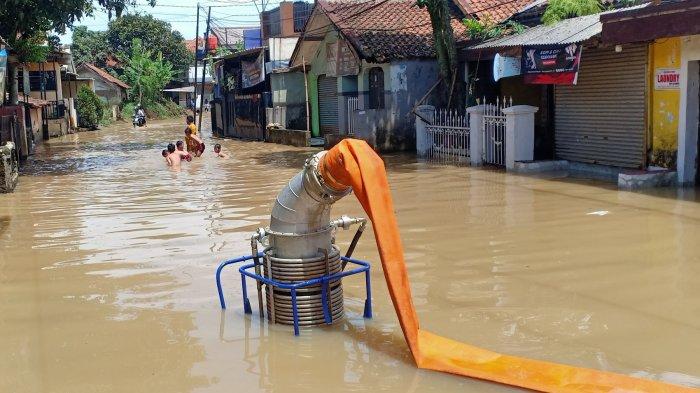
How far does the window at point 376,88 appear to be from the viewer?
23.3 meters

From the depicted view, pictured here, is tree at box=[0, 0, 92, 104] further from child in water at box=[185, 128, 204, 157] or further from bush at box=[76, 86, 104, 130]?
bush at box=[76, 86, 104, 130]

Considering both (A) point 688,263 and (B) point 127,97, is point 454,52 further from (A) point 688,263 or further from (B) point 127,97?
(B) point 127,97

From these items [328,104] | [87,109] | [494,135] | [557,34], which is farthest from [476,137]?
[87,109]

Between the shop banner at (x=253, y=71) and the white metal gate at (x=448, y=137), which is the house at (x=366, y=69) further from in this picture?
the shop banner at (x=253, y=71)

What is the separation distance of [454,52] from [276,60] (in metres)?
12.4

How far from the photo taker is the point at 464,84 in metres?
20.0

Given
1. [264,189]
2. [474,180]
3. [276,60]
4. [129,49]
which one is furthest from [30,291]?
[129,49]

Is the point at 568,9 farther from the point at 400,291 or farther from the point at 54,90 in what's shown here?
the point at 54,90

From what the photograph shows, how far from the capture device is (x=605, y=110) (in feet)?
50.3

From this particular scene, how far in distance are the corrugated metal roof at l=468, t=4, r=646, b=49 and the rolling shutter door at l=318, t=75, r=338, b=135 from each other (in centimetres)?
956

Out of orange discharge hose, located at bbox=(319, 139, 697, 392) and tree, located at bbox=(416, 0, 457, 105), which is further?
tree, located at bbox=(416, 0, 457, 105)

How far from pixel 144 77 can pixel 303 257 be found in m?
54.1

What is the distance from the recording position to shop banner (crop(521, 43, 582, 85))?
14758 millimetres

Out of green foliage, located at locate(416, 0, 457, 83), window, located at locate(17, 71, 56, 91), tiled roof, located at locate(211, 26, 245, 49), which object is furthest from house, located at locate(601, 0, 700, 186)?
tiled roof, located at locate(211, 26, 245, 49)
